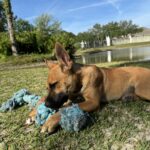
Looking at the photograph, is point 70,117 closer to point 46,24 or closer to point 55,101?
point 55,101

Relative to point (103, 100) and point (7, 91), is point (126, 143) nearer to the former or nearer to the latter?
point (103, 100)

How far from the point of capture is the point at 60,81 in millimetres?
4090

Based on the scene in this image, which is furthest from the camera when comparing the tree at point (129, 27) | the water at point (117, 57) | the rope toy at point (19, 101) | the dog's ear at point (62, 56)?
the tree at point (129, 27)

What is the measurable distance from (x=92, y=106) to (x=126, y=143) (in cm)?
77

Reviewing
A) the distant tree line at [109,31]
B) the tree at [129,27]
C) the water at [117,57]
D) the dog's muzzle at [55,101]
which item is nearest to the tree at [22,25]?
the distant tree line at [109,31]

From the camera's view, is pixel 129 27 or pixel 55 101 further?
pixel 129 27

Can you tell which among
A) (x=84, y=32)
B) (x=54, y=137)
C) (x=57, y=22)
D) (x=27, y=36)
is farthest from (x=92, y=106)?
(x=84, y=32)

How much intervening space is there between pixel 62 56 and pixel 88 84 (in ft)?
1.80

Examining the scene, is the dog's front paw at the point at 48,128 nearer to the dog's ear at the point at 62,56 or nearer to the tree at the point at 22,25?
the dog's ear at the point at 62,56

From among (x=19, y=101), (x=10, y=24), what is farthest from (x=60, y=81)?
(x=10, y=24)

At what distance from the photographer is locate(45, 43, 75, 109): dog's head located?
4059 mm

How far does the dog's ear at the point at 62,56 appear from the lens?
419 centimetres

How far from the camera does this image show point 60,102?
409cm

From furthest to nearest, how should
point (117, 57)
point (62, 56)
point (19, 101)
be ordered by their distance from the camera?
point (117, 57) → point (19, 101) → point (62, 56)
